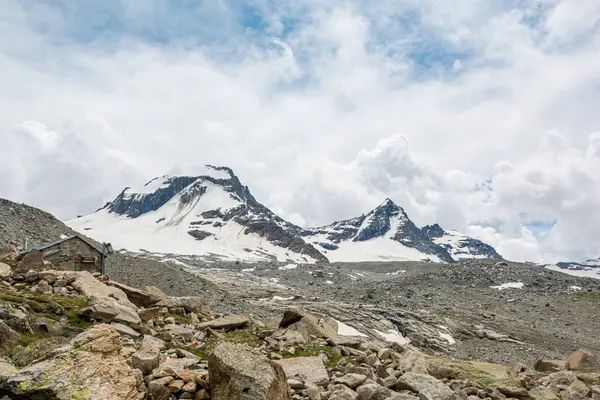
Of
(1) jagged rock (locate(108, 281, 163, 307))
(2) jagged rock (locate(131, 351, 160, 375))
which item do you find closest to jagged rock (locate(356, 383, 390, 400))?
Answer: (2) jagged rock (locate(131, 351, 160, 375))

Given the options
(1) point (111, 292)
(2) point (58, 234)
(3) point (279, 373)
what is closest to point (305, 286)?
(2) point (58, 234)

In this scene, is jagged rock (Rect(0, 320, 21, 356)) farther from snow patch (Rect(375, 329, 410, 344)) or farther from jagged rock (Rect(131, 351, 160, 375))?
snow patch (Rect(375, 329, 410, 344))

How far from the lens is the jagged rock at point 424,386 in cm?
1155

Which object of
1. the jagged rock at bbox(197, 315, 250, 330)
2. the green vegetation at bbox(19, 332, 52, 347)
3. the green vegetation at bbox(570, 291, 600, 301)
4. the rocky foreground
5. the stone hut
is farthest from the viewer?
the green vegetation at bbox(570, 291, 600, 301)

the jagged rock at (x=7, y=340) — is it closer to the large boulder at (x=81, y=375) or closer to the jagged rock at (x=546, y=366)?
the large boulder at (x=81, y=375)

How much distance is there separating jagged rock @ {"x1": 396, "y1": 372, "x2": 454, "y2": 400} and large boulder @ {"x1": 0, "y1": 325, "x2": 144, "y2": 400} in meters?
6.67

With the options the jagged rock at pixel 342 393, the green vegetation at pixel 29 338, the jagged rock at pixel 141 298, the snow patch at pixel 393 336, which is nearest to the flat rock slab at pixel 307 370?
the jagged rock at pixel 342 393

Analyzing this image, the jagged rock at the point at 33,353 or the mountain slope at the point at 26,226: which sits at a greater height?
the mountain slope at the point at 26,226

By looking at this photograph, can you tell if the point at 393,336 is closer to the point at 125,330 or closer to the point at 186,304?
the point at 186,304

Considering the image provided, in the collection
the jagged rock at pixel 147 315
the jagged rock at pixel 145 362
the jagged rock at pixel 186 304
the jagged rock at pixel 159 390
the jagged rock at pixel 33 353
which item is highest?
the jagged rock at pixel 186 304

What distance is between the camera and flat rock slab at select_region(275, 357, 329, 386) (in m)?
12.1

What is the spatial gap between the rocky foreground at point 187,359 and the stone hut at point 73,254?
9245 millimetres

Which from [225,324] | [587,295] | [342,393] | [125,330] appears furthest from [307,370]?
[587,295]

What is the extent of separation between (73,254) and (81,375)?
2884 centimetres
